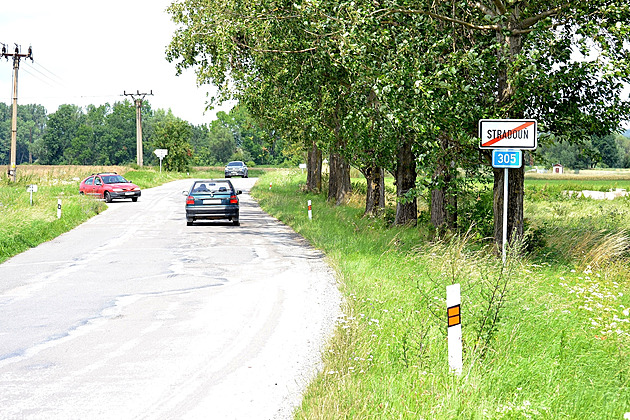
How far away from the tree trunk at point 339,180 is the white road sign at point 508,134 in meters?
16.8

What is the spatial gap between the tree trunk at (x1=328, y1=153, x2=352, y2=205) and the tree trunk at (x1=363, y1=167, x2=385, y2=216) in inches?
168

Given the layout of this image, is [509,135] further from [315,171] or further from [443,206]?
[315,171]

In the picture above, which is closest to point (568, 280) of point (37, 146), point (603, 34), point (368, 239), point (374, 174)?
point (603, 34)

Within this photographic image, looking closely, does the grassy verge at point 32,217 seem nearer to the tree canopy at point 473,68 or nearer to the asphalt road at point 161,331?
the asphalt road at point 161,331

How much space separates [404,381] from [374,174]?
17780mm

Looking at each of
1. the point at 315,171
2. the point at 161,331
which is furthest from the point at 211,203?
the point at 315,171

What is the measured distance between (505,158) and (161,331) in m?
6.19

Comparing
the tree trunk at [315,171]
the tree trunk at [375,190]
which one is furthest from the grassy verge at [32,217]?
the tree trunk at [315,171]

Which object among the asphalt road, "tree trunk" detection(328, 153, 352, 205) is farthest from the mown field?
"tree trunk" detection(328, 153, 352, 205)

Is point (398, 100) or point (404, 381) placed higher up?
point (398, 100)

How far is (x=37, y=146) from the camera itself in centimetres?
15600

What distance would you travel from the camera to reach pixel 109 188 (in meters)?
38.1

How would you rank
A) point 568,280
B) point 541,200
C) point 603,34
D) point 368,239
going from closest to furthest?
1. point 568,280
2. point 603,34
3. point 368,239
4. point 541,200

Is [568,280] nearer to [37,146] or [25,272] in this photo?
[25,272]
